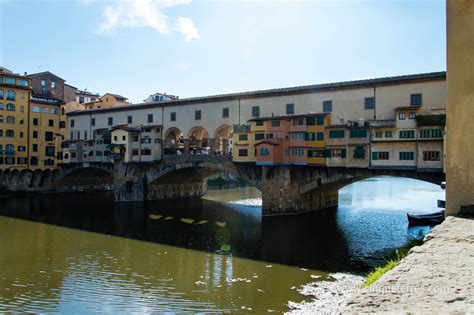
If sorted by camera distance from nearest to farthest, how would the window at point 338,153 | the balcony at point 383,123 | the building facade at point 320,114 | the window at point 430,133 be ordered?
the window at point 430,133 < the balcony at point 383,123 < the building facade at point 320,114 < the window at point 338,153

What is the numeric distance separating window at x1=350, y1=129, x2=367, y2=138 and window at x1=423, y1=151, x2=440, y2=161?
17.1 ft

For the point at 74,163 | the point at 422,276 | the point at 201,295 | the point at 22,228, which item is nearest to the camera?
the point at 422,276

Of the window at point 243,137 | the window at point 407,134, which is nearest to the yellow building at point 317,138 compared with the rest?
the window at point 407,134

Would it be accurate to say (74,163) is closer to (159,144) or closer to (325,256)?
(159,144)

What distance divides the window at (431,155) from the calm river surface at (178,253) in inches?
248

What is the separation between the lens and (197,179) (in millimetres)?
57781

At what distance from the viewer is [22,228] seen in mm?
33594

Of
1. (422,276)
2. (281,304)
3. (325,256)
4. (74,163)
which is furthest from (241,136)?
(422,276)

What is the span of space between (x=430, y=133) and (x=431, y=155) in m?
1.73

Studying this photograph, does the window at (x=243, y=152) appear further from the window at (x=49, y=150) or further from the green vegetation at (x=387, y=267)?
the window at (x=49, y=150)

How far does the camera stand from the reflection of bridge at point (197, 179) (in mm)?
38000

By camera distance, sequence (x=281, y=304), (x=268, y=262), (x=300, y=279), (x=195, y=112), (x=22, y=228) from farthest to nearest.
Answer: (x=195, y=112)
(x=22, y=228)
(x=268, y=262)
(x=300, y=279)
(x=281, y=304)

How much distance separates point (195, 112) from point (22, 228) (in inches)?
880

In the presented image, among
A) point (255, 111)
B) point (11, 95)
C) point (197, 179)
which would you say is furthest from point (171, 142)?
point (11, 95)
